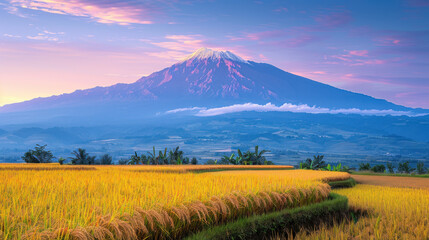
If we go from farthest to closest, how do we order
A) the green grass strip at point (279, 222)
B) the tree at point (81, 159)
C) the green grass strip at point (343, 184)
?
the tree at point (81, 159) < the green grass strip at point (343, 184) < the green grass strip at point (279, 222)

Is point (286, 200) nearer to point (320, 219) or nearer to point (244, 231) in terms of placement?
point (320, 219)

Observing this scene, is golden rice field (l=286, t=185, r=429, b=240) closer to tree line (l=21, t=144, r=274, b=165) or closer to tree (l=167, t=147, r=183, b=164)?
tree line (l=21, t=144, r=274, b=165)

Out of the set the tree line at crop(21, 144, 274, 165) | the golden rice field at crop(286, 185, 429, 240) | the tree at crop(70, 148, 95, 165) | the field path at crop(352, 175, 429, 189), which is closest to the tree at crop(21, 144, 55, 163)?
the tree line at crop(21, 144, 274, 165)

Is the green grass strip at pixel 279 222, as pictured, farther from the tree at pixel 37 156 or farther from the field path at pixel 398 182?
the tree at pixel 37 156

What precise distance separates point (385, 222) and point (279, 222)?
289 centimetres

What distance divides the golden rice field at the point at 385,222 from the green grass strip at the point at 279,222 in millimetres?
430

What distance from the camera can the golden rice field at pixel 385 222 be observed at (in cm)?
907

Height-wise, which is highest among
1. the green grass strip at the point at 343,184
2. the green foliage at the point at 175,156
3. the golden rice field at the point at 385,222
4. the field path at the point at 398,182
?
the green foliage at the point at 175,156

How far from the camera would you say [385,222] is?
1017cm

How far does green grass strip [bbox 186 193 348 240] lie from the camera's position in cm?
802

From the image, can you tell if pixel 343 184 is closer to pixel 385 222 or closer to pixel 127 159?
pixel 385 222

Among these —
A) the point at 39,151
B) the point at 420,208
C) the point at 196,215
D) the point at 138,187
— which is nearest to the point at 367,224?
the point at 420,208

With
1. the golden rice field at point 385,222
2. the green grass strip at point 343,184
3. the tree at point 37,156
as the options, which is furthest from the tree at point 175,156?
the golden rice field at point 385,222

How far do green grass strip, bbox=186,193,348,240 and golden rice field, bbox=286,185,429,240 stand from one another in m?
0.43
